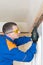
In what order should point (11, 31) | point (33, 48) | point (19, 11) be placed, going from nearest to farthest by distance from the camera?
point (33, 48)
point (11, 31)
point (19, 11)

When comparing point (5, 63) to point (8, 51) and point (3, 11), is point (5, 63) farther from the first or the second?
point (3, 11)

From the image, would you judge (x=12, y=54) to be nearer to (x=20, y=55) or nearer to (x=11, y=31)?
(x=20, y=55)

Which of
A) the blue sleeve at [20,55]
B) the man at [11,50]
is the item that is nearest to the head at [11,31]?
the man at [11,50]

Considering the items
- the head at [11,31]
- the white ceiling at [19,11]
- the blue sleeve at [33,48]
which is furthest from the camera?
the white ceiling at [19,11]

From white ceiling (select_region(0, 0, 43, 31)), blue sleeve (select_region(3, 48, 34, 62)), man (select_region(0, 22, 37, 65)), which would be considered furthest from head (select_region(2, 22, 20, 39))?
white ceiling (select_region(0, 0, 43, 31))

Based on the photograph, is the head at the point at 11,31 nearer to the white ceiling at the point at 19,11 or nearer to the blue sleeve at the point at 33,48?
the blue sleeve at the point at 33,48

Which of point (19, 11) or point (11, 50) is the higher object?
point (19, 11)

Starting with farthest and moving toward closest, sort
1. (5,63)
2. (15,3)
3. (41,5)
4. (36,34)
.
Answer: (15,3) → (5,63) → (41,5) → (36,34)

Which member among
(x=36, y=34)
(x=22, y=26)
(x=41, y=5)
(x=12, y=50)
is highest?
(x=41, y=5)

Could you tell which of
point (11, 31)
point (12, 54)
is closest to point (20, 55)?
point (12, 54)

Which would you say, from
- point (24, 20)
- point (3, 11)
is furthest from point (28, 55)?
point (24, 20)

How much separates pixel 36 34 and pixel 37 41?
0.30 feet

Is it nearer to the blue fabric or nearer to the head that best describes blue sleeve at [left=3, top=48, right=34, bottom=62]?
the blue fabric

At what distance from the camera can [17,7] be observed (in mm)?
2691
